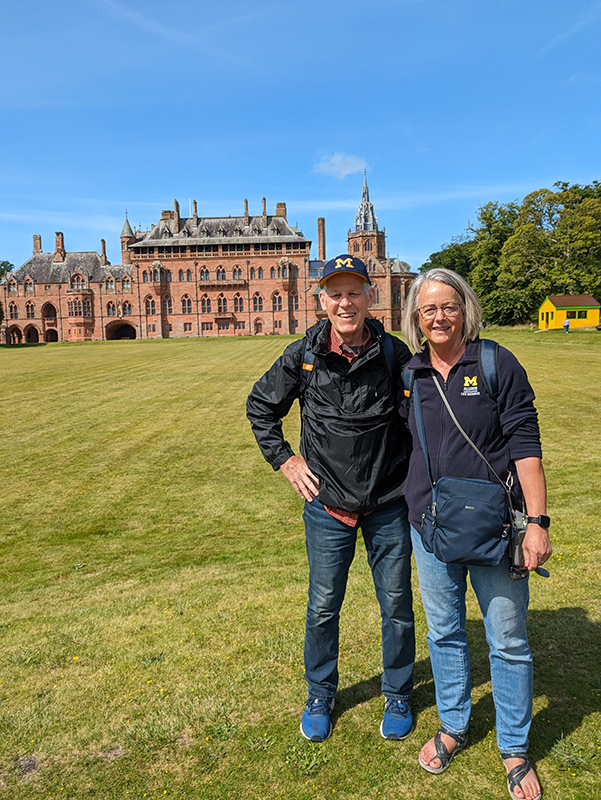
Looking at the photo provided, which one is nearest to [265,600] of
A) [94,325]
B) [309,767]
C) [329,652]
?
[329,652]

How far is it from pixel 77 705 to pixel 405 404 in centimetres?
286

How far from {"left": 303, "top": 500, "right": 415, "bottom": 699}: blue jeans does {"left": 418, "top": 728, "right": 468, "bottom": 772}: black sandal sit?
0.34 metres

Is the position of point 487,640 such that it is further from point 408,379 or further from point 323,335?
point 323,335

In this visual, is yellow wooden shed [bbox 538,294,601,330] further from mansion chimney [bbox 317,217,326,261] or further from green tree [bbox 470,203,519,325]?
mansion chimney [bbox 317,217,326,261]

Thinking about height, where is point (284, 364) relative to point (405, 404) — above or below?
above

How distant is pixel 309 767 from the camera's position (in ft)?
9.78

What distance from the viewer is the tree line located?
46.6 meters

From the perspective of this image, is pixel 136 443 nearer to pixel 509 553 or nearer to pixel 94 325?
pixel 509 553

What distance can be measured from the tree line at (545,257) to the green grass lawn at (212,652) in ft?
141

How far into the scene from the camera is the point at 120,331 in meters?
80.4

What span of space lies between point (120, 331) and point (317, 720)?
82322 mm

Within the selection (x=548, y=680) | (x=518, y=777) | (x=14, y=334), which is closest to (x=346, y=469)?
(x=518, y=777)

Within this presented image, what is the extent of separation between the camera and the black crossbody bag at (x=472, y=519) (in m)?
2.59

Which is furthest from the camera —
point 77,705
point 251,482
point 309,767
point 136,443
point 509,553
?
point 136,443
